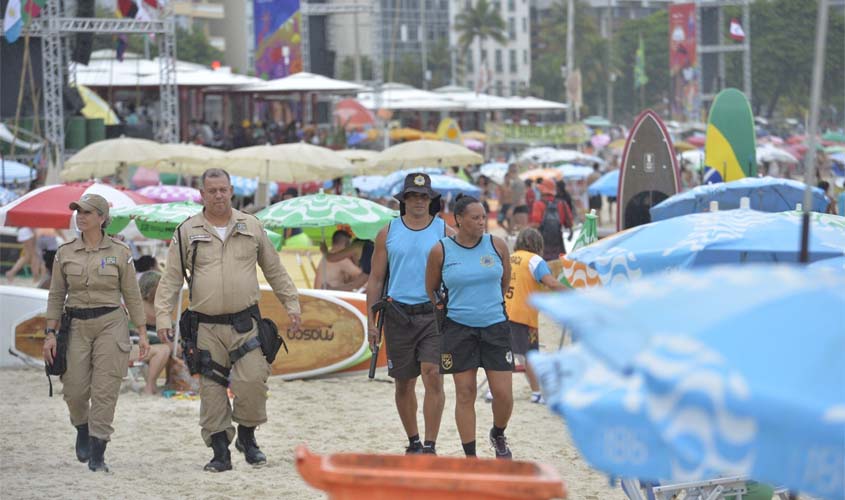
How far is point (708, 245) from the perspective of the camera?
5.30 meters

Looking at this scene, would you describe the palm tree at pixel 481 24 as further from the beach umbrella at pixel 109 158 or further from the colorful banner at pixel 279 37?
the beach umbrella at pixel 109 158

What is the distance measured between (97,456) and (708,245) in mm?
3613

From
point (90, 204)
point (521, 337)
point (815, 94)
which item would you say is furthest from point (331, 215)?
point (815, 94)

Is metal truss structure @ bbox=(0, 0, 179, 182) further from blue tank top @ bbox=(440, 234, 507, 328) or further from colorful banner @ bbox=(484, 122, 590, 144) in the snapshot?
blue tank top @ bbox=(440, 234, 507, 328)

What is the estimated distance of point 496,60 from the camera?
132 metres

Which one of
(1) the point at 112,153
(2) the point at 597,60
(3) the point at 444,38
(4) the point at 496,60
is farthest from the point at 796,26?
(1) the point at 112,153

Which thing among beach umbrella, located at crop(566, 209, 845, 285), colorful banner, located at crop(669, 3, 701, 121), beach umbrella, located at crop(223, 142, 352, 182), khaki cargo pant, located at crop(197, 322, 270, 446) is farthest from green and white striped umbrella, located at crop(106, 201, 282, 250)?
colorful banner, located at crop(669, 3, 701, 121)

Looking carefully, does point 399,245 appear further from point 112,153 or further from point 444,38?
point 444,38

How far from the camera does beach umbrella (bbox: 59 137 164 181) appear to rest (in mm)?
19656

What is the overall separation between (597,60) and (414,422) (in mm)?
110788

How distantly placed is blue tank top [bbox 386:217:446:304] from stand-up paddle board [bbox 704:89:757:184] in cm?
1016

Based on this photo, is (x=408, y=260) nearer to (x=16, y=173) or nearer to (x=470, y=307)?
(x=470, y=307)

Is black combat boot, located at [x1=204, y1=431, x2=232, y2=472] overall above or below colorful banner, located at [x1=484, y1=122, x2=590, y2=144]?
below

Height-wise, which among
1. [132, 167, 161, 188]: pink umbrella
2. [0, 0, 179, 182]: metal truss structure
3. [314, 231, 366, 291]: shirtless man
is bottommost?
[314, 231, 366, 291]: shirtless man
